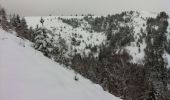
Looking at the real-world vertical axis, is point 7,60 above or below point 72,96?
above

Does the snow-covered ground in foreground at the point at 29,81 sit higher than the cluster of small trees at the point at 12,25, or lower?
lower

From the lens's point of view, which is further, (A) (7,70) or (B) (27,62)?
(B) (27,62)

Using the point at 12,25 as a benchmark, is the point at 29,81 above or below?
below

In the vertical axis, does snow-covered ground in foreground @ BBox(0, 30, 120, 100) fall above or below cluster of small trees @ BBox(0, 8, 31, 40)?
below

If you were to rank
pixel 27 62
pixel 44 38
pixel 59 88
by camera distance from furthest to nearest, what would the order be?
pixel 44 38 → pixel 27 62 → pixel 59 88

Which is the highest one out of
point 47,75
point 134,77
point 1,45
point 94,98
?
point 1,45

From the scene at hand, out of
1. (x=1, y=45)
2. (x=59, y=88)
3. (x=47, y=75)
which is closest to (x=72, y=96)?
(x=59, y=88)

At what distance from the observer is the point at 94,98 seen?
47.2ft

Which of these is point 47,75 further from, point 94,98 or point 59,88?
point 94,98

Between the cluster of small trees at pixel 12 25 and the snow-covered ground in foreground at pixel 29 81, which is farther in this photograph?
the cluster of small trees at pixel 12 25

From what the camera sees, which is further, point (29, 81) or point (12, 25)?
point (12, 25)

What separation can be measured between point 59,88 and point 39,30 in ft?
66.5

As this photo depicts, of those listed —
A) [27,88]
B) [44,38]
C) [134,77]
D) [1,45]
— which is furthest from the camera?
[134,77]

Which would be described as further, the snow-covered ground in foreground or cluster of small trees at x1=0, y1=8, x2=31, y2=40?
cluster of small trees at x1=0, y1=8, x2=31, y2=40
